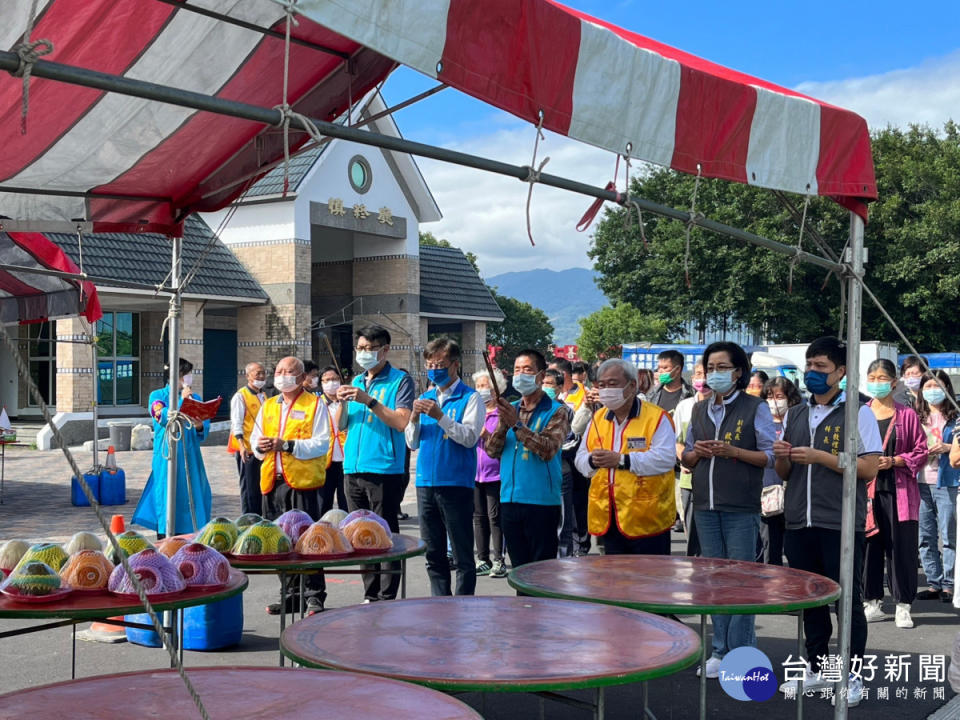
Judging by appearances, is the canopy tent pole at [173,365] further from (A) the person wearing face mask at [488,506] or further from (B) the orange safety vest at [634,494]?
(A) the person wearing face mask at [488,506]

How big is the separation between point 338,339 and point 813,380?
28.7m

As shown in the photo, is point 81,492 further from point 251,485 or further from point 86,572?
point 86,572

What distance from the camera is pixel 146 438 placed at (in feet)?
78.1

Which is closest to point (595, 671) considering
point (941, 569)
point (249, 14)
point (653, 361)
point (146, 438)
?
point (249, 14)

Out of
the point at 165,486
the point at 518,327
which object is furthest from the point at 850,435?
the point at 518,327

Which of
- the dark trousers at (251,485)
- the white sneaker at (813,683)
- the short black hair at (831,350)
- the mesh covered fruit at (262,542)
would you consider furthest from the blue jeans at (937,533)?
the mesh covered fruit at (262,542)

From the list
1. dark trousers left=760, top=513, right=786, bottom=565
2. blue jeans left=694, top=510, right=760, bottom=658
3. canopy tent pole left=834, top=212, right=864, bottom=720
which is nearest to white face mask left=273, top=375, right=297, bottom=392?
blue jeans left=694, top=510, right=760, bottom=658

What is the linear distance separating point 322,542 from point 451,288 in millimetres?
29428

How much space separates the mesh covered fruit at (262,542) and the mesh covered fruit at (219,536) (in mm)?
57

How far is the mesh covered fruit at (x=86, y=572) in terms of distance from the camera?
157 inches

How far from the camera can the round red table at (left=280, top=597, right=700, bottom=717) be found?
2986mm

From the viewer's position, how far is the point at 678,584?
453 cm

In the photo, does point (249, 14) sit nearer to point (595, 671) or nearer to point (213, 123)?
point (213, 123)

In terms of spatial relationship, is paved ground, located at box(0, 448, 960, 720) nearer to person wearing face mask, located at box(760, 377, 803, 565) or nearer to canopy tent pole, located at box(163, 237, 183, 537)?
person wearing face mask, located at box(760, 377, 803, 565)
